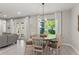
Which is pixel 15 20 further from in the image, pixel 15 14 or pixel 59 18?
pixel 59 18

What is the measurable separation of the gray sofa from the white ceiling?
69 cm

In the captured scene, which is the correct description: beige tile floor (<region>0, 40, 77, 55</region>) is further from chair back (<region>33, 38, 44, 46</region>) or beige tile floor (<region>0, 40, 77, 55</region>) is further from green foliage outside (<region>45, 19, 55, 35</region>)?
green foliage outside (<region>45, 19, 55, 35</region>)

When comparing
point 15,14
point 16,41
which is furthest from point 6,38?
point 15,14

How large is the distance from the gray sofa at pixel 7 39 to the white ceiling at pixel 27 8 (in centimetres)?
69

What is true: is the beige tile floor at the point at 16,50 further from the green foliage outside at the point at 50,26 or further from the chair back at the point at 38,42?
the green foliage outside at the point at 50,26

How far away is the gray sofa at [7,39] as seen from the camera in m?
4.15

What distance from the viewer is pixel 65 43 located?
4012 millimetres

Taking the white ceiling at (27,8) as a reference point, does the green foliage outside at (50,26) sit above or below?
below

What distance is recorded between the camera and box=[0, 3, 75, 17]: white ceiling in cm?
366

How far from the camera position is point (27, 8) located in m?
3.92

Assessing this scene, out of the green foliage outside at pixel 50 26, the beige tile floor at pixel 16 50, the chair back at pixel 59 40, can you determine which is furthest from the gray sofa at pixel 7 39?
the chair back at pixel 59 40

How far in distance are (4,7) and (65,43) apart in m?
2.22

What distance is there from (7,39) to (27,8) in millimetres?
1423

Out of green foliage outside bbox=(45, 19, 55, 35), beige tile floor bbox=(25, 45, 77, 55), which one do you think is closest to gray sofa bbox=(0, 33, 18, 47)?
beige tile floor bbox=(25, 45, 77, 55)
